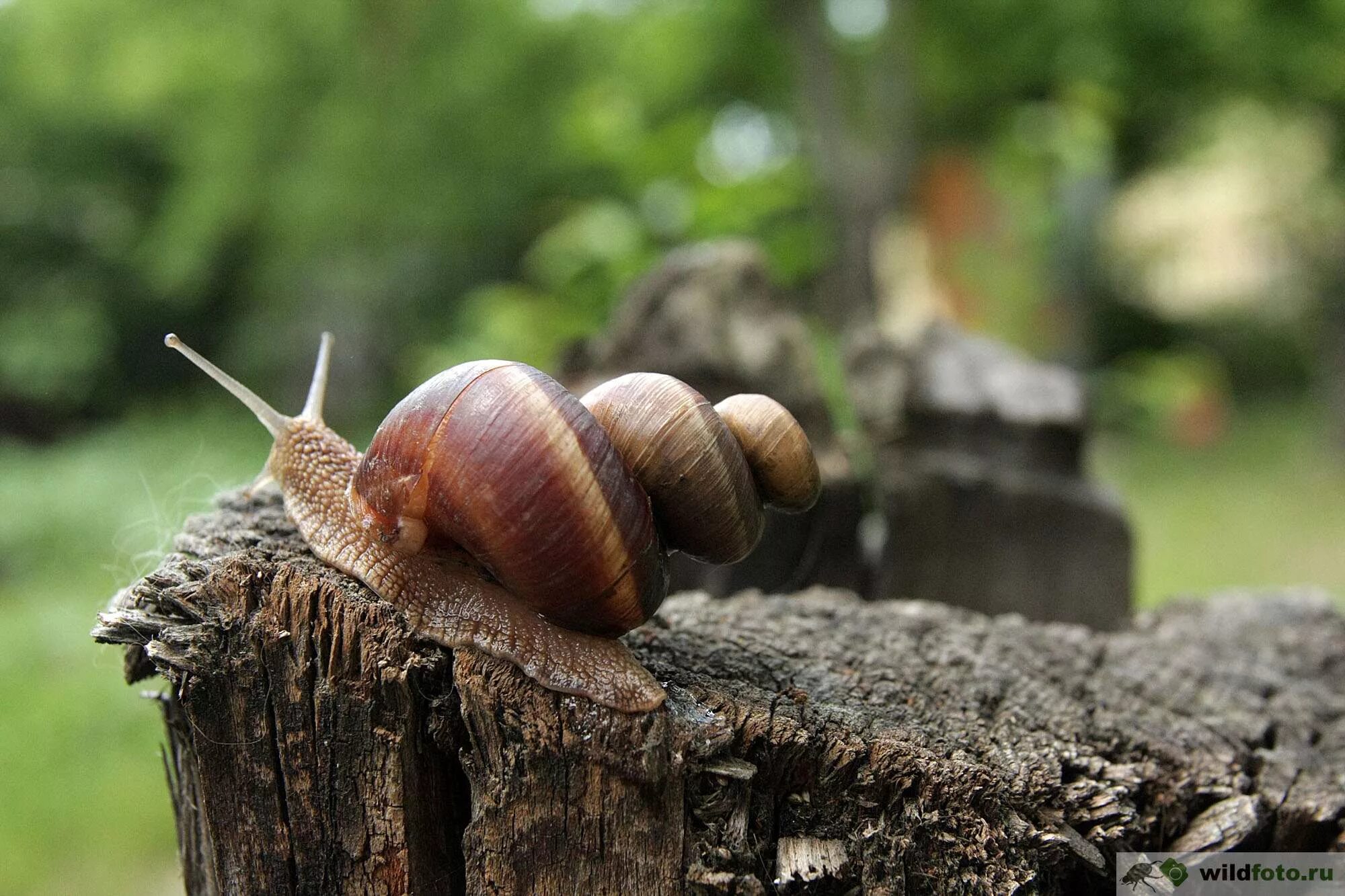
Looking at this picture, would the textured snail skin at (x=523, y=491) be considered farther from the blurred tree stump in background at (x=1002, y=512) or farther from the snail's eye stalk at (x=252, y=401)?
the blurred tree stump in background at (x=1002, y=512)

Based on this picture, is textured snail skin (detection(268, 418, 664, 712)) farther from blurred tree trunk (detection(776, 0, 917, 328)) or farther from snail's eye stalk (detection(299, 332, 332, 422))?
blurred tree trunk (detection(776, 0, 917, 328))

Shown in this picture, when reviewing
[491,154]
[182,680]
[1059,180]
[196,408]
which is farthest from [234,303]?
[182,680]

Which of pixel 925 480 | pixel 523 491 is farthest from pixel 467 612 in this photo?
pixel 925 480

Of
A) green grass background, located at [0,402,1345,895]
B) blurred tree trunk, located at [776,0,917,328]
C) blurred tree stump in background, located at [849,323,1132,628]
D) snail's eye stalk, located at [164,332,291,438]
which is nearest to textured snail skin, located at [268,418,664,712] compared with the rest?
snail's eye stalk, located at [164,332,291,438]

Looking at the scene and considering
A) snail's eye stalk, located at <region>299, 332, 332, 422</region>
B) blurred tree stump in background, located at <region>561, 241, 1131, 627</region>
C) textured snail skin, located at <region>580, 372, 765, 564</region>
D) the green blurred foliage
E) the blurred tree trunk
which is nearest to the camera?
textured snail skin, located at <region>580, 372, 765, 564</region>

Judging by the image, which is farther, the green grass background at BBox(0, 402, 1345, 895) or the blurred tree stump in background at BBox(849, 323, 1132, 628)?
the green grass background at BBox(0, 402, 1345, 895)

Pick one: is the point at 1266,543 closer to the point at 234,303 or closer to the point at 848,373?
the point at 848,373

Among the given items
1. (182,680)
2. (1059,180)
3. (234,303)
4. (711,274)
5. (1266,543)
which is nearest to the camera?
(182,680)
